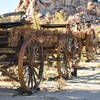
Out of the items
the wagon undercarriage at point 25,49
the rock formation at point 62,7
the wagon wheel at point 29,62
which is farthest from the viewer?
the rock formation at point 62,7

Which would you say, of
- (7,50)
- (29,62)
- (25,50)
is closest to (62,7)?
(29,62)

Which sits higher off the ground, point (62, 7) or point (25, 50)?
point (62, 7)

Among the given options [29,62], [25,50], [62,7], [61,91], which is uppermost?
[62,7]

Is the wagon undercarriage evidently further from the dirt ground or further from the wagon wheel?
the dirt ground

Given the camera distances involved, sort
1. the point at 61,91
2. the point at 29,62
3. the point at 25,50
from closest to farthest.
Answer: the point at 25,50, the point at 29,62, the point at 61,91

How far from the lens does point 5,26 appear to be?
830 centimetres

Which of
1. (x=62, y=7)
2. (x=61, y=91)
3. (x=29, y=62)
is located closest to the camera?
(x=29, y=62)

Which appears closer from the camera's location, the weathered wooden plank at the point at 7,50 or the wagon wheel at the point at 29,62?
the wagon wheel at the point at 29,62

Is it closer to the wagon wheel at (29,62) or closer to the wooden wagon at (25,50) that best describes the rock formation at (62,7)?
the wooden wagon at (25,50)

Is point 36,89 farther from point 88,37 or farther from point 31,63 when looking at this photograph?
point 88,37

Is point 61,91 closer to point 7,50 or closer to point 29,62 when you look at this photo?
point 29,62

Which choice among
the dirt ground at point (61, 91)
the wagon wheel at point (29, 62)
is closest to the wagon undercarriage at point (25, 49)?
the wagon wheel at point (29, 62)

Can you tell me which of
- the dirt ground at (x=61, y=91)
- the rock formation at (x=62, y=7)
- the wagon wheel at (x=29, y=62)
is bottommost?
the dirt ground at (x=61, y=91)

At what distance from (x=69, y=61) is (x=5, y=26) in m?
4.30
